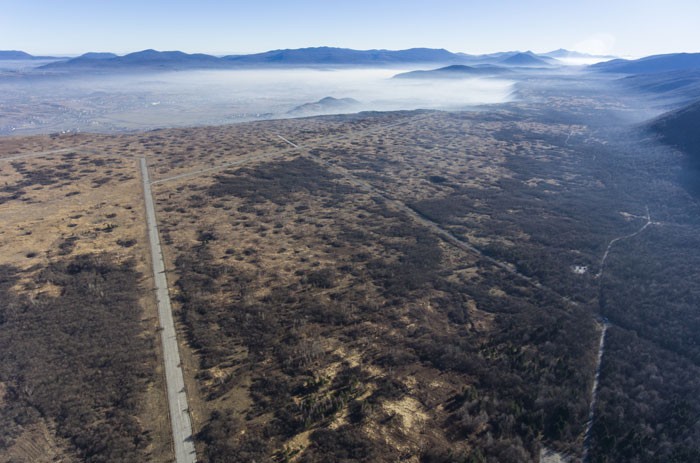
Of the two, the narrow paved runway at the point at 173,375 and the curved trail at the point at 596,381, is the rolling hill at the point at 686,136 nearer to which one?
the curved trail at the point at 596,381

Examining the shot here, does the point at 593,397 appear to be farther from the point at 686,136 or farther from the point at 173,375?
the point at 686,136

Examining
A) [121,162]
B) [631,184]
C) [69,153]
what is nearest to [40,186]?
[121,162]

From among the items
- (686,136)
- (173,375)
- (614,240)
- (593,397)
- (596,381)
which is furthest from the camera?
(686,136)

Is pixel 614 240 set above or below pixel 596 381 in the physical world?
above

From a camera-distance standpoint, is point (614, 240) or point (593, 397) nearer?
point (593, 397)

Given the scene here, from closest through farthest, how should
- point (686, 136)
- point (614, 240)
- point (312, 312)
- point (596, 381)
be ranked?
1. point (596, 381)
2. point (312, 312)
3. point (614, 240)
4. point (686, 136)

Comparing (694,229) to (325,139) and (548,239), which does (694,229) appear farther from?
(325,139)

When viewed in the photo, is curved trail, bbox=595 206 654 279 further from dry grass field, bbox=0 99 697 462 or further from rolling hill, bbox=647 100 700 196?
rolling hill, bbox=647 100 700 196

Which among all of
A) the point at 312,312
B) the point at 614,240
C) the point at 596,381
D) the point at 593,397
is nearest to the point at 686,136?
the point at 614,240

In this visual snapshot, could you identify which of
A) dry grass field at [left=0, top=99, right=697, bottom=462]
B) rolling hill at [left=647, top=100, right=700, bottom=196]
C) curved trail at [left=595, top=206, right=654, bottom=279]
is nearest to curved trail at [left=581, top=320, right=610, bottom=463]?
dry grass field at [left=0, top=99, right=697, bottom=462]
